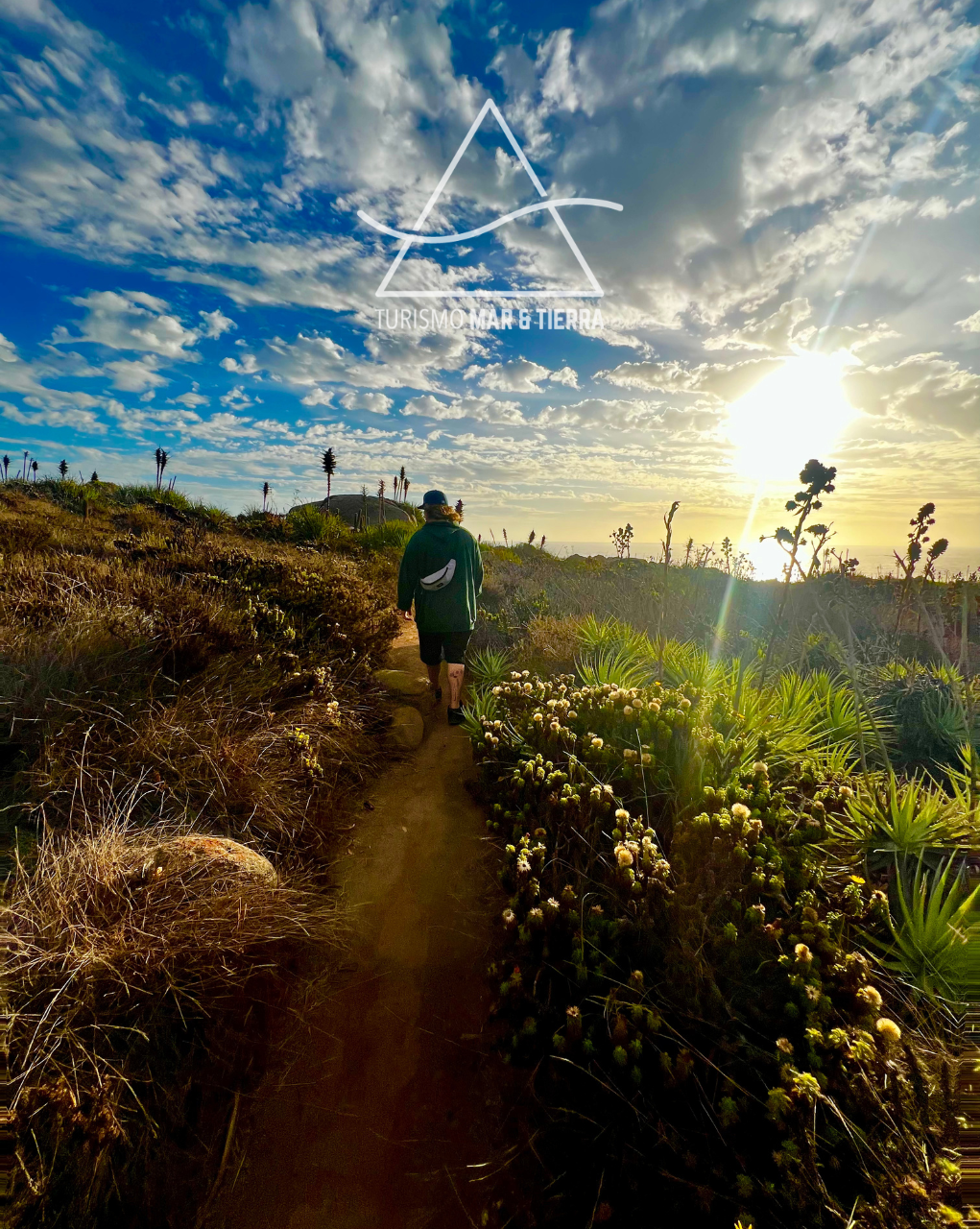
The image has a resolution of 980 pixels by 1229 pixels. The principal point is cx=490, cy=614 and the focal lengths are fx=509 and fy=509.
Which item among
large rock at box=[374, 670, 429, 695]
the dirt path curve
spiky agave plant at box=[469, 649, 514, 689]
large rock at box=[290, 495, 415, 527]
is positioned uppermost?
large rock at box=[290, 495, 415, 527]

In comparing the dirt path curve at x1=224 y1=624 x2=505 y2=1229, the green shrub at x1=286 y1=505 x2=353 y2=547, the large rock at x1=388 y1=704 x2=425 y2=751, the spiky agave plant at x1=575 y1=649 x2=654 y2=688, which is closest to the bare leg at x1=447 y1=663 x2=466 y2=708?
the large rock at x1=388 y1=704 x2=425 y2=751

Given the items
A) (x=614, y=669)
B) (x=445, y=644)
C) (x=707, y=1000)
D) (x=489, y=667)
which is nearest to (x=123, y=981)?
(x=707, y=1000)

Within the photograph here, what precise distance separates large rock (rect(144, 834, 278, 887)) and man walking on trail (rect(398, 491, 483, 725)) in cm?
299

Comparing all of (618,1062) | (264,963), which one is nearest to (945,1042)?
(618,1062)

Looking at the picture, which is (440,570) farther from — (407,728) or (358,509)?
(358,509)

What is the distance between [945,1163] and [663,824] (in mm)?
1841

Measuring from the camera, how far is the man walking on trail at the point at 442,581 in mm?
Result: 5852

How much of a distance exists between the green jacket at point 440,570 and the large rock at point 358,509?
13.6 metres

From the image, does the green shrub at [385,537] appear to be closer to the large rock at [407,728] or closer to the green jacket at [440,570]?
the green jacket at [440,570]

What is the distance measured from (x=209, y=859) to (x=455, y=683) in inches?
132

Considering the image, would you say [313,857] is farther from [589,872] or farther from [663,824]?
[663,824]

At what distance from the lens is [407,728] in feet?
17.4

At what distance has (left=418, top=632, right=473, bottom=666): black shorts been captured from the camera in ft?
19.6

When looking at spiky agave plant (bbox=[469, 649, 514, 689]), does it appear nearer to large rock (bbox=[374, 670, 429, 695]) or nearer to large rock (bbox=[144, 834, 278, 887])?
large rock (bbox=[374, 670, 429, 695])
